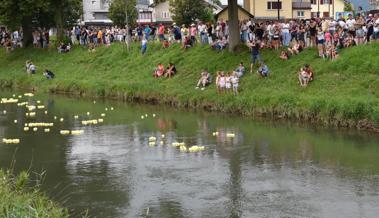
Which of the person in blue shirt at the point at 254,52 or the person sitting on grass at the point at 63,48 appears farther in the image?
the person sitting on grass at the point at 63,48

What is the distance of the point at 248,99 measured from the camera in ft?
104

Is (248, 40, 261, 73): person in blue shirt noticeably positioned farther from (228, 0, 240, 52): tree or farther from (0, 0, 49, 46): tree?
(0, 0, 49, 46): tree

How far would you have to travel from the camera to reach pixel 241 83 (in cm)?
3422

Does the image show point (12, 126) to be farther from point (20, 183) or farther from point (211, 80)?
point (20, 183)

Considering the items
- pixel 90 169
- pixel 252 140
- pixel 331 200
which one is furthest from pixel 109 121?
pixel 331 200

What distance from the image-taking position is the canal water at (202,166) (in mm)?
16203

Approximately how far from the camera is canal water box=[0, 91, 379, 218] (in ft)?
53.2

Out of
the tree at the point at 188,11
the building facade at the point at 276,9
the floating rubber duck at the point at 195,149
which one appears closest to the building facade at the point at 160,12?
the building facade at the point at 276,9

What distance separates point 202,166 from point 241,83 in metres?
14.0

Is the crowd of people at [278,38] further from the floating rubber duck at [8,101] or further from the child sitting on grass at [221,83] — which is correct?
the floating rubber duck at [8,101]

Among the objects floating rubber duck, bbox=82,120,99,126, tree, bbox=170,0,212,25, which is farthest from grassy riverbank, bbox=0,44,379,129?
tree, bbox=170,0,212,25

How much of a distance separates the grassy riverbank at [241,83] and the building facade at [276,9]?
42184mm

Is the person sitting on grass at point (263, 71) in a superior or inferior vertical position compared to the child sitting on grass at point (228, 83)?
superior

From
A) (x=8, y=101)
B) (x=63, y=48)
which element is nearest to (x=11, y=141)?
(x=8, y=101)
